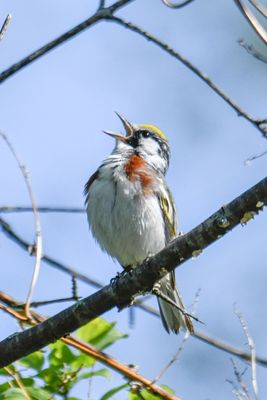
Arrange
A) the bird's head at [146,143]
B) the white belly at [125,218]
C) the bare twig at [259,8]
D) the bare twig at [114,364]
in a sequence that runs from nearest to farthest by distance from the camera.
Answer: the bare twig at [259,8]
the bare twig at [114,364]
the white belly at [125,218]
the bird's head at [146,143]

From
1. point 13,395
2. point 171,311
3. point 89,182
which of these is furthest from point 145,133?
point 13,395

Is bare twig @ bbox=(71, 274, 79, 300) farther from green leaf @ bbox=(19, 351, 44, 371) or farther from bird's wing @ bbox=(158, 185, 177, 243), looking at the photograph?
bird's wing @ bbox=(158, 185, 177, 243)

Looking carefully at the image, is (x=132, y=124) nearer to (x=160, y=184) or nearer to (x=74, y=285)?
(x=160, y=184)

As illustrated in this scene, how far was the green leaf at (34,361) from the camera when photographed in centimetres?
437

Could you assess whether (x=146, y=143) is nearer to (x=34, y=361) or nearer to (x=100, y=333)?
(x=100, y=333)

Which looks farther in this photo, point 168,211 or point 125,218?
point 168,211

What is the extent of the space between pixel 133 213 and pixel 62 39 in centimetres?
226

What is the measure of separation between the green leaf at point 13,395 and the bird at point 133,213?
7.77 ft

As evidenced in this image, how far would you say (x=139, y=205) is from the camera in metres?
6.25

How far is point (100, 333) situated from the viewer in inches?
177

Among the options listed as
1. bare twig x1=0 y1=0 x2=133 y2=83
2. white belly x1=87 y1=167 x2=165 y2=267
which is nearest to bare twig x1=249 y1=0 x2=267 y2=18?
bare twig x1=0 y1=0 x2=133 y2=83

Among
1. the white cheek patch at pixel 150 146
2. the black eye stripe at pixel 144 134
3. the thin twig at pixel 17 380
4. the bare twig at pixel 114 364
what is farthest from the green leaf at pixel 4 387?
the black eye stripe at pixel 144 134

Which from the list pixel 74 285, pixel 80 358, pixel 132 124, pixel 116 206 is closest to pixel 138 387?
pixel 80 358

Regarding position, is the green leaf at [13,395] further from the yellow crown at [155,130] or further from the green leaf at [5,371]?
the yellow crown at [155,130]
